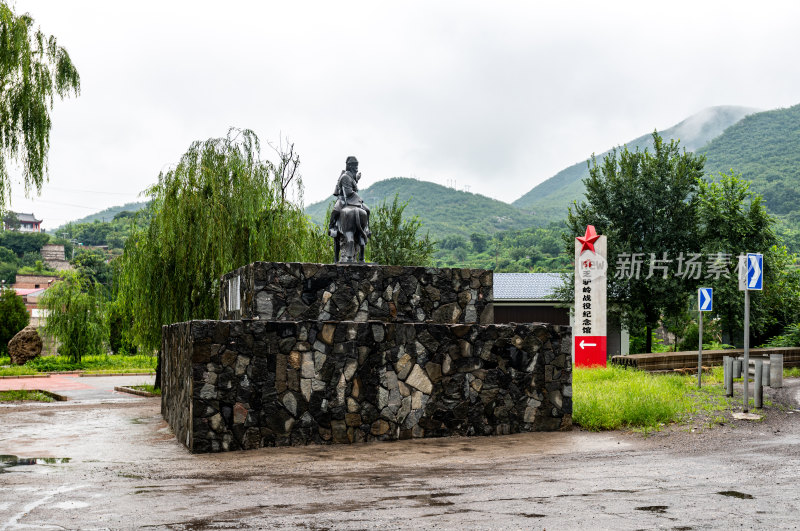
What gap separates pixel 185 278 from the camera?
19.3 metres

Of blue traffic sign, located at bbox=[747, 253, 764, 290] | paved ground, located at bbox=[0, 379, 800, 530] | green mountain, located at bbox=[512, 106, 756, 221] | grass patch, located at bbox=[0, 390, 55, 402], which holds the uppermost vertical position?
green mountain, located at bbox=[512, 106, 756, 221]

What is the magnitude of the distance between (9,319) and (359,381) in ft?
110

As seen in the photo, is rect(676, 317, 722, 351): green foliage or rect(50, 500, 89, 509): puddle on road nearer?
rect(50, 500, 89, 509): puddle on road

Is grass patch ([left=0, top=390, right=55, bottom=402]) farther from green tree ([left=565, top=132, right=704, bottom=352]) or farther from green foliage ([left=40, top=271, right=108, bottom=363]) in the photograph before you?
green tree ([left=565, top=132, right=704, bottom=352])

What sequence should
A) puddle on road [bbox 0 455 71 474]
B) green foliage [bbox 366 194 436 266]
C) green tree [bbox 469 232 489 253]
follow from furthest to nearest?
green tree [bbox 469 232 489 253], green foliage [bbox 366 194 436 266], puddle on road [bbox 0 455 71 474]

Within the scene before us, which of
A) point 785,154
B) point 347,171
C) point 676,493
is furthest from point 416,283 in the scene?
point 785,154

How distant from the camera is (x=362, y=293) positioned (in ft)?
42.5

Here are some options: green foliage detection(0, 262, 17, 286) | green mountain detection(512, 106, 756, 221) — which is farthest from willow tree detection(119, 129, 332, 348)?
green foliage detection(0, 262, 17, 286)

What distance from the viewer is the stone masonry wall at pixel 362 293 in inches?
493

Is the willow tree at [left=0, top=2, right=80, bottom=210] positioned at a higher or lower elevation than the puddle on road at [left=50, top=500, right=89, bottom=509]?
higher

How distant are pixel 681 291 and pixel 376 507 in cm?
2596

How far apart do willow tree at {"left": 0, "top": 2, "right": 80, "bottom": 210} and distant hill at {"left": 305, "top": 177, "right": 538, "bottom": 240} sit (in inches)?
2682

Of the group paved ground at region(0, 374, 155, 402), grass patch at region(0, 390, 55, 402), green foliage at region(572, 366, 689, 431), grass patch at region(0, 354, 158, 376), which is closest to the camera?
green foliage at region(572, 366, 689, 431)

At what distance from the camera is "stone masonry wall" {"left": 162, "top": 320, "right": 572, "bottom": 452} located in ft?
33.8
